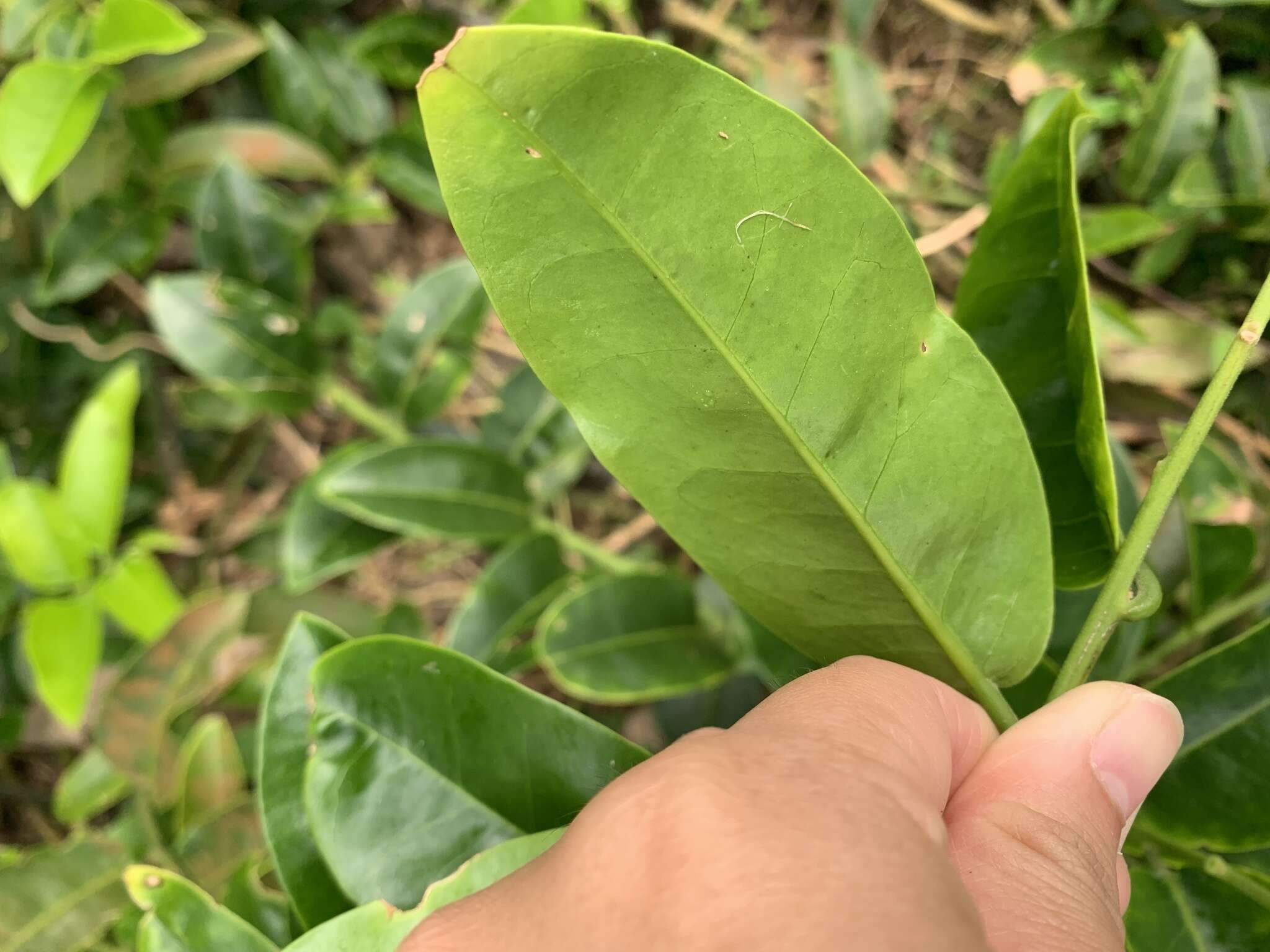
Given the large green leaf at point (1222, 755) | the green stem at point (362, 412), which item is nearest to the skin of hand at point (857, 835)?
the large green leaf at point (1222, 755)

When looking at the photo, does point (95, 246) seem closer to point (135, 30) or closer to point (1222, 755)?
point (135, 30)

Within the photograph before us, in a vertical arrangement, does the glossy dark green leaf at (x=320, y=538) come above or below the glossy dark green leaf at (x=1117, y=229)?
below

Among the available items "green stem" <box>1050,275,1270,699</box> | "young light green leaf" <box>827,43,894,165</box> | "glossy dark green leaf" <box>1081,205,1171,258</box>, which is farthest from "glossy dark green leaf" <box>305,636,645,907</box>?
"young light green leaf" <box>827,43,894,165</box>

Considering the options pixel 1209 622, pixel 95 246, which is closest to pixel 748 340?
pixel 1209 622

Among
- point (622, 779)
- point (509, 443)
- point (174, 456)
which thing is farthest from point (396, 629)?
point (622, 779)

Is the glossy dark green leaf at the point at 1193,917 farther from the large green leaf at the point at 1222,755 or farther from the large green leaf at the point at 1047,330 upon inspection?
the large green leaf at the point at 1047,330

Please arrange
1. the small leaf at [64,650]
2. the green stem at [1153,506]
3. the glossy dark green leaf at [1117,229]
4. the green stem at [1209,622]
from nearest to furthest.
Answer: the green stem at [1153,506] < the green stem at [1209,622] < the glossy dark green leaf at [1117,229] < the small leaf at [64,650]
